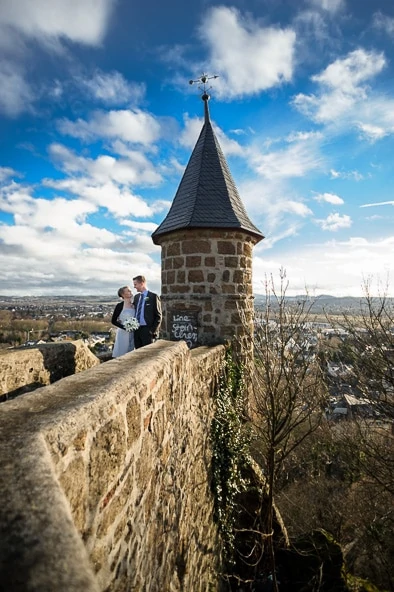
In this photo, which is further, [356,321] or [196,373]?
[356,321]

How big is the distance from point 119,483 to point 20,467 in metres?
0.80

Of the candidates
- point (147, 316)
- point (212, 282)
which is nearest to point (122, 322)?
point (147, 316)

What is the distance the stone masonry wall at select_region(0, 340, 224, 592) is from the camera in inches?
30.6

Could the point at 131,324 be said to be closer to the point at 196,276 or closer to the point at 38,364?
the point at 38,364

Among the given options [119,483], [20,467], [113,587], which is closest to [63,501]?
[20,467]

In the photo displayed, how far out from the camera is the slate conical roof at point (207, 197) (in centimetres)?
688

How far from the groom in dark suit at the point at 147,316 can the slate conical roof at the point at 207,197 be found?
2.03m

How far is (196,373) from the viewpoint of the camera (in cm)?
438

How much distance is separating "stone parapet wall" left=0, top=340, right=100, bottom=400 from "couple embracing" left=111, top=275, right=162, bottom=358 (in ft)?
3.47

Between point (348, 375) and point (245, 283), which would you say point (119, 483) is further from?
point (348, 375)

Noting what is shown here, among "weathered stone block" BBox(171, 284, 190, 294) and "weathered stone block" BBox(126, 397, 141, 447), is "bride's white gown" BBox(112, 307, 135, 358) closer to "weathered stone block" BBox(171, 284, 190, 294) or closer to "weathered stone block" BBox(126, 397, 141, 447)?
"weathered stone block" BBox(171, 284, 190, 294)

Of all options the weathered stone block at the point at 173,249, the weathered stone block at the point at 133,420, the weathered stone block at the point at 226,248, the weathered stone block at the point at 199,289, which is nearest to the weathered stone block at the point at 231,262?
the weathered stone block at the point at 226,248

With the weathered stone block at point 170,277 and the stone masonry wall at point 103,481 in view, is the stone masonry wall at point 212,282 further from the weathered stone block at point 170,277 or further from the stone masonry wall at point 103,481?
the stone masonry wall at point 103,481

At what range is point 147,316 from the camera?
209 inches
